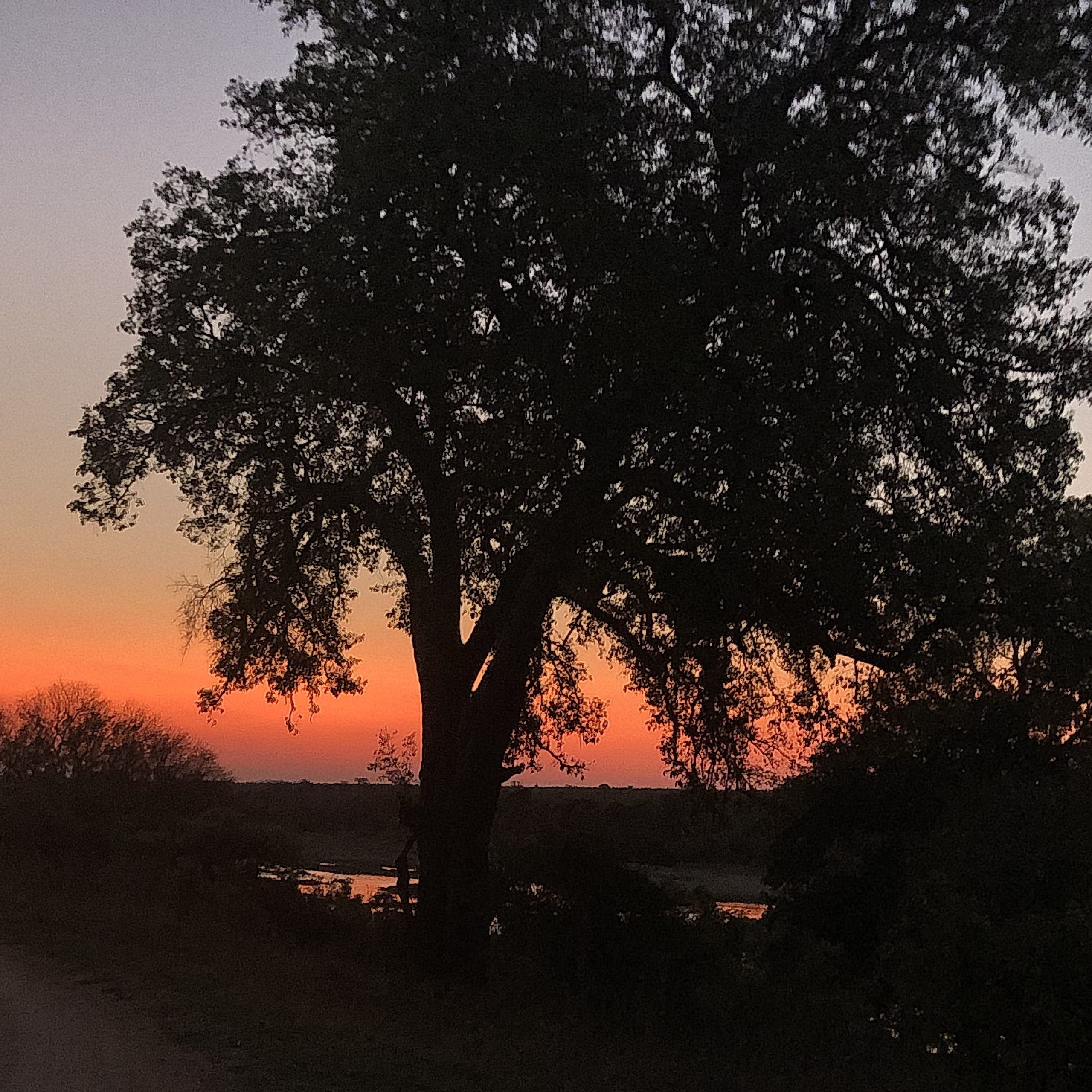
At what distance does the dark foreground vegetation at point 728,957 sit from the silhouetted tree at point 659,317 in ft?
4.74

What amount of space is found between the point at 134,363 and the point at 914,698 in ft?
34.7

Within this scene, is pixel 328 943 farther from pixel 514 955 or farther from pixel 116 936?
pixel 514 955

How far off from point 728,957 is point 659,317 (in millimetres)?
7272

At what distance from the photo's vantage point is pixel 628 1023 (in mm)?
12555

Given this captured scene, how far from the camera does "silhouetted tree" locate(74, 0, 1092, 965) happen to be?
11.7 metres

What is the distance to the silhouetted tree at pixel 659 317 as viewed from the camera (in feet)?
38.5

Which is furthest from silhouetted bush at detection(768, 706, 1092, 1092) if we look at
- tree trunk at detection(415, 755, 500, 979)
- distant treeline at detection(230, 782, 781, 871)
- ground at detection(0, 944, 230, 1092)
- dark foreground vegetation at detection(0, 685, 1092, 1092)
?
ground at detection(0, 944, 230, 1092)

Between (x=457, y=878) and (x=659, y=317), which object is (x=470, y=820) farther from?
(x=659, y=317)

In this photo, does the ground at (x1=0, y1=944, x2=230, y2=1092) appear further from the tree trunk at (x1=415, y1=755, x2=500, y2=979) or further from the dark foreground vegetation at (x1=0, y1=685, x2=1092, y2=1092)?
the tree trunk at (x1=415, y1=755, x2=500, y2=979)

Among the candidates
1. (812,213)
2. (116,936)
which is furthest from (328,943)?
(812,213)

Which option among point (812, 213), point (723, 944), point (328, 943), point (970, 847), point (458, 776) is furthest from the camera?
point (328, 943)

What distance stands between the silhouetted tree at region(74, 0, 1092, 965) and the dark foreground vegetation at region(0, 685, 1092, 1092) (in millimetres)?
1445

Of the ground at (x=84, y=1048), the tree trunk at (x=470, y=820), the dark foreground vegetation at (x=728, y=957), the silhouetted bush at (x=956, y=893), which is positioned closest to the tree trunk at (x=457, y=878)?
the tree trunk at (x=470, y=820)

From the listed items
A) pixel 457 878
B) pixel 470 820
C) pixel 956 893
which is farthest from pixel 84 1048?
pixel 956 893
